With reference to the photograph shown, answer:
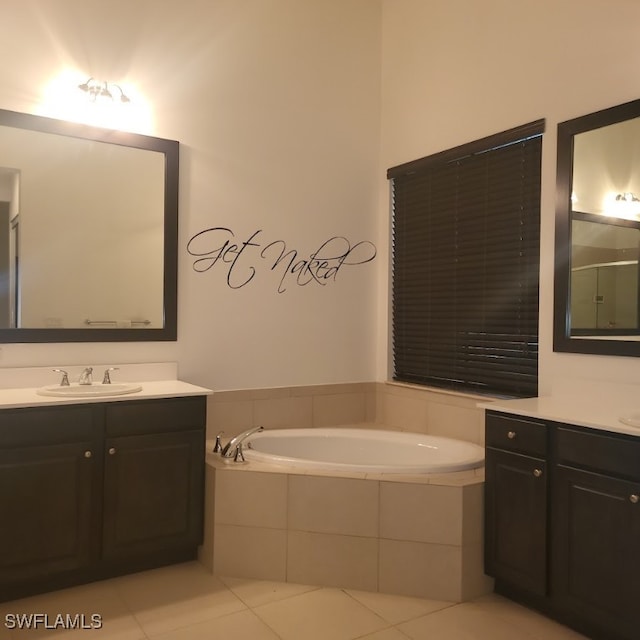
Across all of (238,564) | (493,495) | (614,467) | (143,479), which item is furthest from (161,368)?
(614,467)

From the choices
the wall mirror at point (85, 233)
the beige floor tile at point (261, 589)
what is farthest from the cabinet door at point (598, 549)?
the wall mirror at point (85, 233)

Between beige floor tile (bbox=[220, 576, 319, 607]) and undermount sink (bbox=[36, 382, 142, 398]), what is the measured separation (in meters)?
0.95

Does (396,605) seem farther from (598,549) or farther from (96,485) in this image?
(96,485)

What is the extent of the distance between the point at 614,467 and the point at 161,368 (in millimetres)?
2152

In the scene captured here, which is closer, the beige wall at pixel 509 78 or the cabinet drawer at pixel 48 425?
the cabinet drawer at pixel 48 425

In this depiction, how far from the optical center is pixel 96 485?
7.97 feet

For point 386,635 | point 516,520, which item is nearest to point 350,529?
point 386,635

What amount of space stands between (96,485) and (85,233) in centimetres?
124

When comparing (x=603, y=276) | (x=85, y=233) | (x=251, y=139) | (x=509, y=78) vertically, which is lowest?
(x=603, y=276)

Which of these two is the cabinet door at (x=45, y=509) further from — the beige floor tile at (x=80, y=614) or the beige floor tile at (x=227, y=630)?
the beige floor tile at (x=227, y=630)

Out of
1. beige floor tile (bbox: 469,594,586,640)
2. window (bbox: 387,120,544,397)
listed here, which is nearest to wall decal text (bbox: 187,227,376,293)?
window (bbox: 387,120,544,397)

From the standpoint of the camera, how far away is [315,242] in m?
3.62

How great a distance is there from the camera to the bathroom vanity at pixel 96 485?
227cm

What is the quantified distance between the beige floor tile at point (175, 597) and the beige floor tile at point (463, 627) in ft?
2.30
